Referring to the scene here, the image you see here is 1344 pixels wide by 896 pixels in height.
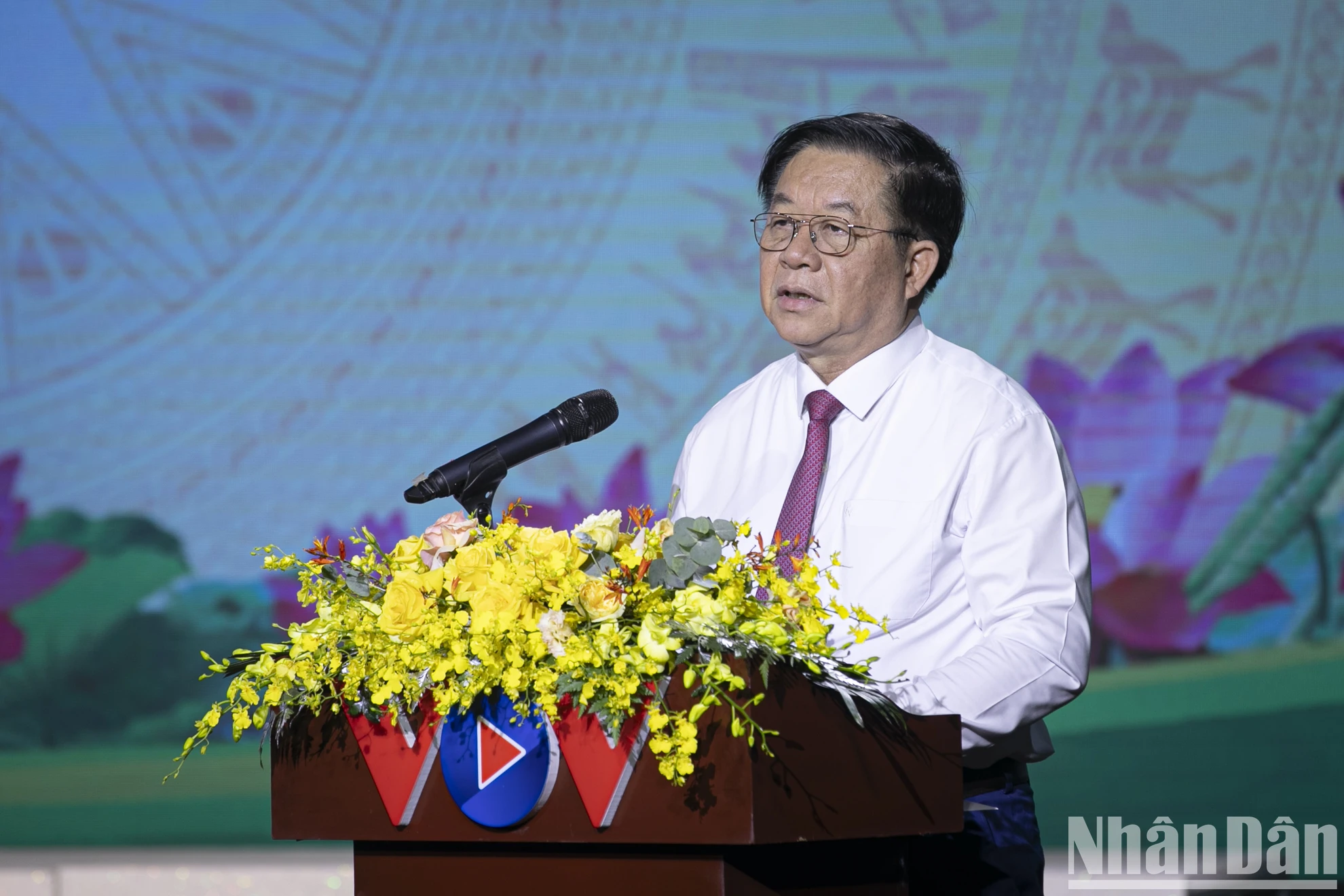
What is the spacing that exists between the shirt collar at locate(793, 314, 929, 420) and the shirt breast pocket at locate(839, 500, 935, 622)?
197 mm

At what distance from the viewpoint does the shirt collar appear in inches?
86.1

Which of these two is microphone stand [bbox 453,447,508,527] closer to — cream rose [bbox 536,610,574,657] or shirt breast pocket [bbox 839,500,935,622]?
cream rose [bbox 536,610,574,657]

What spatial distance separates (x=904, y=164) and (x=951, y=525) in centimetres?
63

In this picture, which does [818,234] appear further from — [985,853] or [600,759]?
[600,759]

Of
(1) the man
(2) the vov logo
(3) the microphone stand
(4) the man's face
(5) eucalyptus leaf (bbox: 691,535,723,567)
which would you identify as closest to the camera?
(5) eucalyptus leaf (bbox: 691,535,723,567)

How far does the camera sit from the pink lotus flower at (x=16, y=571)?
4.56 metres

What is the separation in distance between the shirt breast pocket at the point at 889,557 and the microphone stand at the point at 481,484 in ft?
1.93

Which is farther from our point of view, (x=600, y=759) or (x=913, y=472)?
(x=913, y=472)

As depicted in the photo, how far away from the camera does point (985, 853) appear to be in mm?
1897

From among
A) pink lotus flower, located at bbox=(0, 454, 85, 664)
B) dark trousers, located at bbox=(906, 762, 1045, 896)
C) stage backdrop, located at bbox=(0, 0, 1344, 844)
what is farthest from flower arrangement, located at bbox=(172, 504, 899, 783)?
pink lotus flower, located at bbox=(0, 454, 85, 664)

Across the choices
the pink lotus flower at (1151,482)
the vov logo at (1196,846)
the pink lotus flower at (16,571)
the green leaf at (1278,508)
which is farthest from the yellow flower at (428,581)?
the pink lotus flower at (16,571)

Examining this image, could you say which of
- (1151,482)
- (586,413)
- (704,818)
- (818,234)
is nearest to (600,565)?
(704,818)

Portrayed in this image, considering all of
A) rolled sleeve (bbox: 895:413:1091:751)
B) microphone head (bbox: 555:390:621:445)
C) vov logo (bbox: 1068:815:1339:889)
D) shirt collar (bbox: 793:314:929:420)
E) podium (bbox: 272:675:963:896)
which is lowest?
vov logo (bbox: 1068:815:1339:889)

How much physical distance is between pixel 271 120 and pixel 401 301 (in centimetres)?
77
